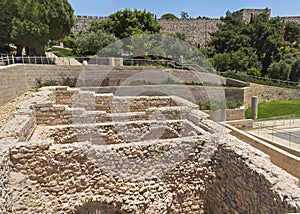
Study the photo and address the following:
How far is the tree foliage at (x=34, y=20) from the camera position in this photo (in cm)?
1563

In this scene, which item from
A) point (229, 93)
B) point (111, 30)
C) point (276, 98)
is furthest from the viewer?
point (111, 30)

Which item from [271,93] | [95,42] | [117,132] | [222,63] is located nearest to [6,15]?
[95,42]

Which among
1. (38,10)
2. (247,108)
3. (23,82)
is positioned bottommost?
(247,108)

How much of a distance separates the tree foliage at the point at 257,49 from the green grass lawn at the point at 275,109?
6504 mm

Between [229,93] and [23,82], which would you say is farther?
[229,93]

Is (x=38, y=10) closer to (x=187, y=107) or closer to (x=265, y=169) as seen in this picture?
(x=187, y=107)

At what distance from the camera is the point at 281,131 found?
1269 centimetres

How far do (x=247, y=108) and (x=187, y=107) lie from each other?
1255 centimetres

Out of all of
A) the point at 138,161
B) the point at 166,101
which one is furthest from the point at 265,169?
the point at 166,101

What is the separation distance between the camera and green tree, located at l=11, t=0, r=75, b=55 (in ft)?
51.2

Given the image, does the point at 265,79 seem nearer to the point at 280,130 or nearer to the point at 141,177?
the point at 280,130

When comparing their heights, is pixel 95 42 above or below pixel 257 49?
above

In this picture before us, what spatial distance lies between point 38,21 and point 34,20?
234 millimetres

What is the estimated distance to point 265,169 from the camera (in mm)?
4594
